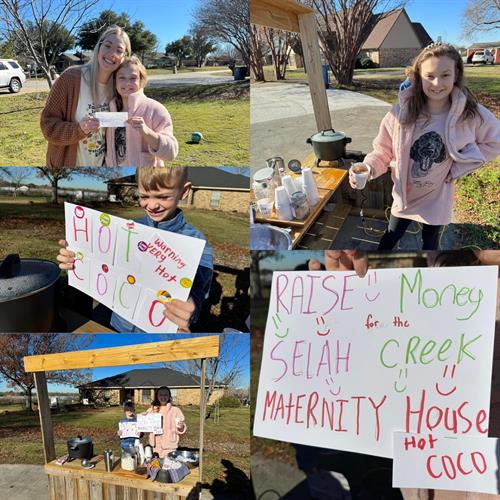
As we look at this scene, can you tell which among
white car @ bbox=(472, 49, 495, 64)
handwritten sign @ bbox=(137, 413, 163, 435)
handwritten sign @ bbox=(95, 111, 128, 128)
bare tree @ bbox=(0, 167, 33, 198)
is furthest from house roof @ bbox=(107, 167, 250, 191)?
handwritten sign @ bbox=(137, 413, 163, 435)

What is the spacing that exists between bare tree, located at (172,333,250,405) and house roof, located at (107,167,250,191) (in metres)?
0.69

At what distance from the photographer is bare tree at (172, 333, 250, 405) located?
258 centimetres

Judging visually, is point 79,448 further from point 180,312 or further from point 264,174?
point 264,174

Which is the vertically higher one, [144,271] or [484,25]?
[484,25]

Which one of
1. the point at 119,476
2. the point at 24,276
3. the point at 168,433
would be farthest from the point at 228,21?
the point at 119,476

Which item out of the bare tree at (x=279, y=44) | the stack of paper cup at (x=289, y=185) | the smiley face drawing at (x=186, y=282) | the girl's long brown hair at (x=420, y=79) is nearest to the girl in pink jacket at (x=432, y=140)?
the girl's long brown hair at (x=420, y=79)

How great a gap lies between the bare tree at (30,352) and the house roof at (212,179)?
2.66 feet

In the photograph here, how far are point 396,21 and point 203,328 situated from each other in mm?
1459

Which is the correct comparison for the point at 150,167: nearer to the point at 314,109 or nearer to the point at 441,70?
the point at 314,109

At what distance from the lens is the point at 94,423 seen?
117 inches

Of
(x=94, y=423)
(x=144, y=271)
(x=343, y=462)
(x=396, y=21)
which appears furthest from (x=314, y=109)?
(x=94, y=423)

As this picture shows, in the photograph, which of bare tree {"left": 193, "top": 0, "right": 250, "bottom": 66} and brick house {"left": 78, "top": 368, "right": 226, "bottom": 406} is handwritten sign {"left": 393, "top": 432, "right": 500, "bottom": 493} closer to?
brick house {"left": 78, "top": 368, "right": 226, "bottom": 406}

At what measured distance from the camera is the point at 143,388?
2.89m

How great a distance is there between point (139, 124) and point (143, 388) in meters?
1.43
